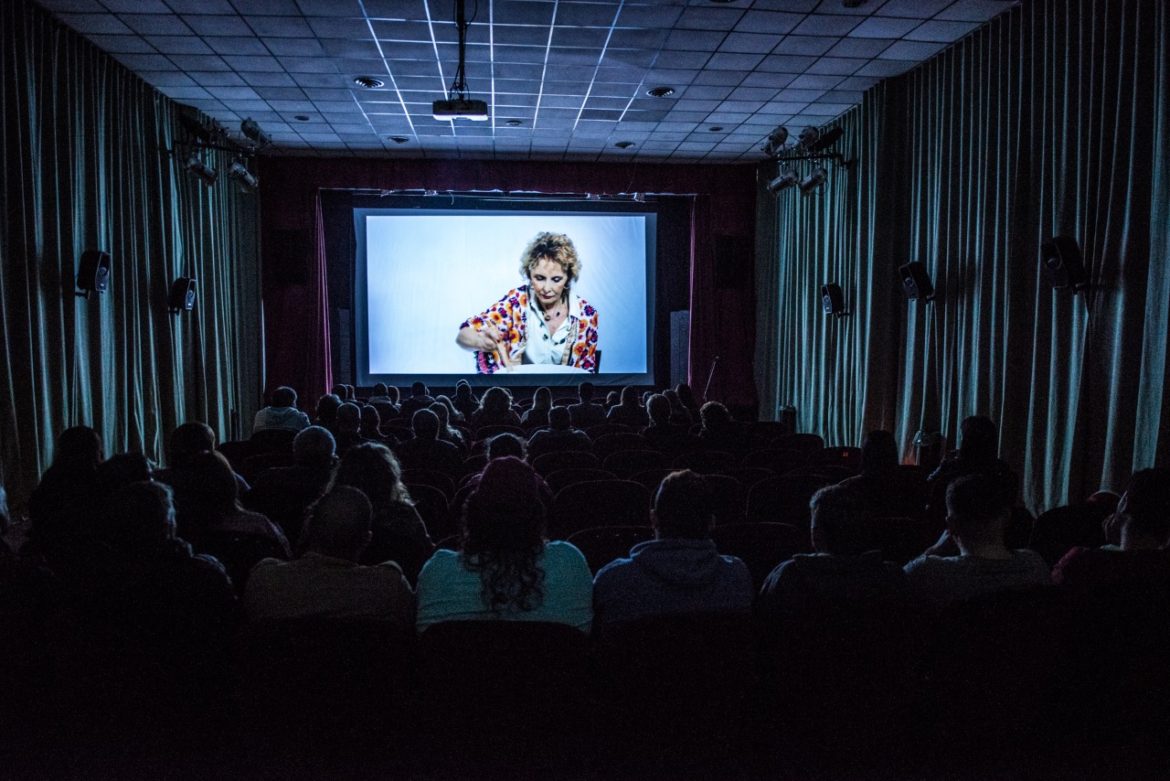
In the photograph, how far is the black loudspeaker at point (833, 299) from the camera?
11383mm

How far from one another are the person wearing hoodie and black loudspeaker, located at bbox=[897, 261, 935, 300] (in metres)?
7.29

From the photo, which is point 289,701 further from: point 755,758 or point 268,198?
point 268,198

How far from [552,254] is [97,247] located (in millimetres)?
7422

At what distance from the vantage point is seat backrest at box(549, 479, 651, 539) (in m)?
4.50

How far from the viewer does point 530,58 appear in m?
8.84

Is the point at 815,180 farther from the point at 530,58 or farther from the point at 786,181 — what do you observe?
the point at 530,58

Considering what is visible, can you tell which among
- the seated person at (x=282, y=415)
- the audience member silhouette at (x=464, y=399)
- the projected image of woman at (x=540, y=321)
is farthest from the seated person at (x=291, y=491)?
the projected image of woman at (x=540, y=321)

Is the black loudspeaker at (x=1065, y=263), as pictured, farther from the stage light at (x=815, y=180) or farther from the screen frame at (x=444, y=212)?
the screen frame at (x=444, y=212)

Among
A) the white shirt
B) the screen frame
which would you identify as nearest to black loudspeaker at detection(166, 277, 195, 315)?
the screen frame

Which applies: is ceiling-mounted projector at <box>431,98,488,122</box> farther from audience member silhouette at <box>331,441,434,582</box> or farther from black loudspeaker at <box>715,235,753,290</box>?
black loudspeaker at <box>715,235,753,290</box>

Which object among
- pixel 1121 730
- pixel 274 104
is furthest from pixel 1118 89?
pixel 274 104

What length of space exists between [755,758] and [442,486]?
275cm

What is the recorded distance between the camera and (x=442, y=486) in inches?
200

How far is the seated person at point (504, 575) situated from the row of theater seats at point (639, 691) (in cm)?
20
